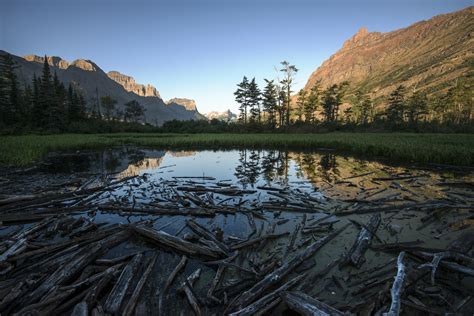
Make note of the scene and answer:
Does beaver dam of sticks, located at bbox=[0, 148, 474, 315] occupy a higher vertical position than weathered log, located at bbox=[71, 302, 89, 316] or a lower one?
lower

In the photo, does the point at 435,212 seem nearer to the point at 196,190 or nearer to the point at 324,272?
the point at 324,272

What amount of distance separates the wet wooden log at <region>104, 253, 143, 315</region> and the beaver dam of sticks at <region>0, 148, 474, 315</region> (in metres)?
0.02

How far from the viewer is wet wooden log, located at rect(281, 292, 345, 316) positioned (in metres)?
2.74

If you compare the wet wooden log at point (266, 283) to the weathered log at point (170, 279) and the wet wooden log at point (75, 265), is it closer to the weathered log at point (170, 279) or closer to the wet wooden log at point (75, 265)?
the weathered log at point (170, 279)

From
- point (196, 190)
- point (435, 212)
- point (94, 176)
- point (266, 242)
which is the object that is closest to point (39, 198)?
point (94, 176)

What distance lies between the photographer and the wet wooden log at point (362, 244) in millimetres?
4527

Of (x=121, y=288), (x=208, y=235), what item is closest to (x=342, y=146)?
(x=208, y=235)

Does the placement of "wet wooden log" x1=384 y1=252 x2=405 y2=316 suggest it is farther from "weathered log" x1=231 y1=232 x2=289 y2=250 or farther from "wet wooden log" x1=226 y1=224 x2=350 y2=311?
"weathered log" x1=231 y1=232 x2=289 y2=250

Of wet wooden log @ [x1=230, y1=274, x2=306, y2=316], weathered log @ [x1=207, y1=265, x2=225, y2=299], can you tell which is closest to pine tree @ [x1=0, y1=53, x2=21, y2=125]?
weathered log @ [x1=207, y1=265, x2=225, y2=299]

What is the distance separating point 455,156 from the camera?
1473 centimetres

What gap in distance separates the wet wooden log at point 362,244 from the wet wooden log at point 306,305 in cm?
205

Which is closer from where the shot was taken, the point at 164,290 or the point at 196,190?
the point at 164,290

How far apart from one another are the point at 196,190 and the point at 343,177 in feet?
29.2

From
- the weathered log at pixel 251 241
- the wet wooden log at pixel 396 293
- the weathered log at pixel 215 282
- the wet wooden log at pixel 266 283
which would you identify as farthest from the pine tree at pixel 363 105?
the weathered log at pixel 215 282
